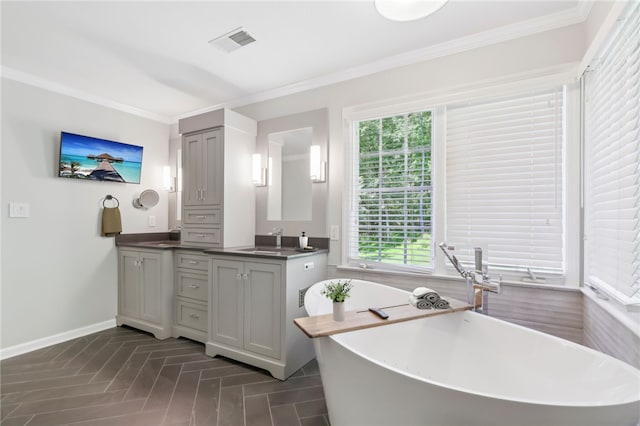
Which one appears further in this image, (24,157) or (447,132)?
(24,157)

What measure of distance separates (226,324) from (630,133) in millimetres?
2917

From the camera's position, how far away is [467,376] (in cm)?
167

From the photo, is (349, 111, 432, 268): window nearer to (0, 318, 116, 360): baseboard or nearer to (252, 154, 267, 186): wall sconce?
(252, 154, 267, 186): wall sconce

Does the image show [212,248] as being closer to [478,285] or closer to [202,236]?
[202,236]

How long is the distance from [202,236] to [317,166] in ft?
4.79

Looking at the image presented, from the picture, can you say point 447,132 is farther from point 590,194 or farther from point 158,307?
point 158,307

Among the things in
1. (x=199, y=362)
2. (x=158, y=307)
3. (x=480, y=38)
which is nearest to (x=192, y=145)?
(x=158, y=307)

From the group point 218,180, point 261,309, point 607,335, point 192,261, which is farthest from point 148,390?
point 607,335

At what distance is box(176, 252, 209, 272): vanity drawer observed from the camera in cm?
287

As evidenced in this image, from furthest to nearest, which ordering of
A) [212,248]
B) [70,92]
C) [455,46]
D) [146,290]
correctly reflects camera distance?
[146,290], [70,92], [212,248], [455,46]

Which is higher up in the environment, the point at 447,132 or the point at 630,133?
the point at 447,132

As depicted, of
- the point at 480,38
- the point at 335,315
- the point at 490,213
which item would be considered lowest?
the point at 335,315

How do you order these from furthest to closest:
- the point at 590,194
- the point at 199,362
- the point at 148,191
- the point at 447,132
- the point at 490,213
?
the point at 148,191 → the point at 199,362 → the point at 447,132 → the point at 490,213 → the point at 590,194

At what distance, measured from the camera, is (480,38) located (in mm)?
2164
